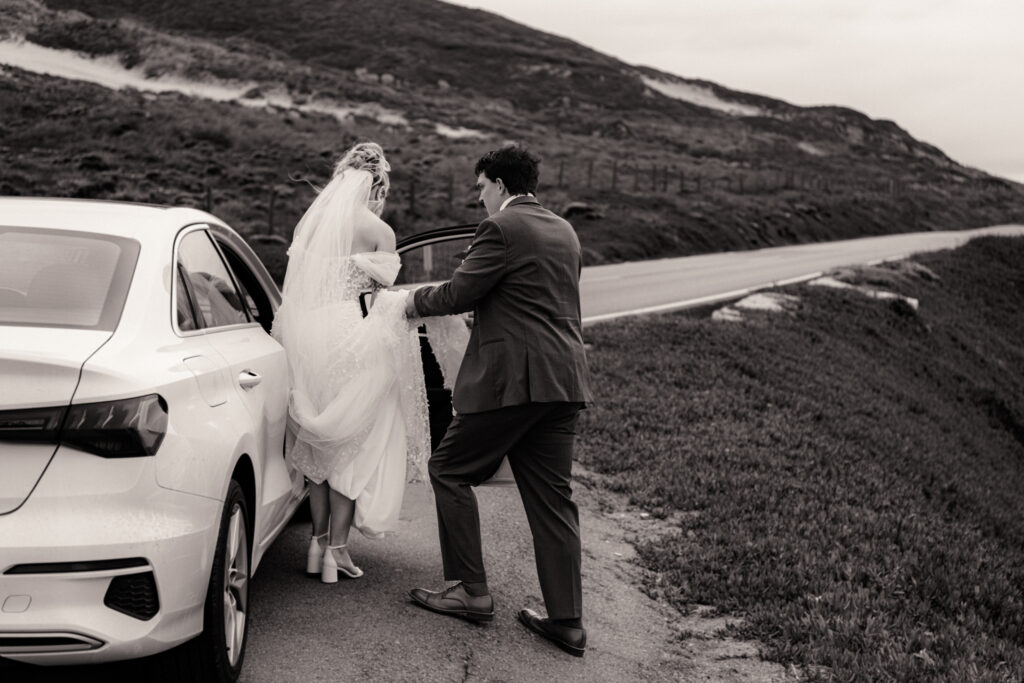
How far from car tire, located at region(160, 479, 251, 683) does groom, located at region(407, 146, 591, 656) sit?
1.03 meters

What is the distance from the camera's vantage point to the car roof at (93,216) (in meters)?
3.76

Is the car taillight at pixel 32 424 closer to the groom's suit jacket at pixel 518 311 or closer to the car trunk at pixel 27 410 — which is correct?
the car trunk at pixel 27 410

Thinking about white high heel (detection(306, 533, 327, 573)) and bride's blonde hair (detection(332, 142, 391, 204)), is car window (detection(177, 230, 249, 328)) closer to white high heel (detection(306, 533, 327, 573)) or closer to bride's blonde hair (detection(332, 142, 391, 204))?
bride's blonde hair (detection(332, 142, 391, 204))

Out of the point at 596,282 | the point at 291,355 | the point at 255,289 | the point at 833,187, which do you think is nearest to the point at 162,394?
the point at 291,355

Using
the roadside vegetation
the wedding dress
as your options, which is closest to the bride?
the wedding dress

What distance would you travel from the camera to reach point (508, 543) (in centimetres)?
584

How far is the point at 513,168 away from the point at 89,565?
2400 millimetres

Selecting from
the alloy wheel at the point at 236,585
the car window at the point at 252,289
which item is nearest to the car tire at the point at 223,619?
the alloy wheel at the point at 236,585

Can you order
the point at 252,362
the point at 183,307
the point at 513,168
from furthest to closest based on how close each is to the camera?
the point at 513,168 < the point at 252,362 < the point at 183,307

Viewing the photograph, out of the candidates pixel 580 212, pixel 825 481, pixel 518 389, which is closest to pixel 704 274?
pixel 580 212

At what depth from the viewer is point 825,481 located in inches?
302

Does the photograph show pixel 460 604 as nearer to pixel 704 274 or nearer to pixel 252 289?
pixel 252 289

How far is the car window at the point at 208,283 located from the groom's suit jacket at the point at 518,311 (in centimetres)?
95

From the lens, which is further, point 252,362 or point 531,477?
point 531,477
